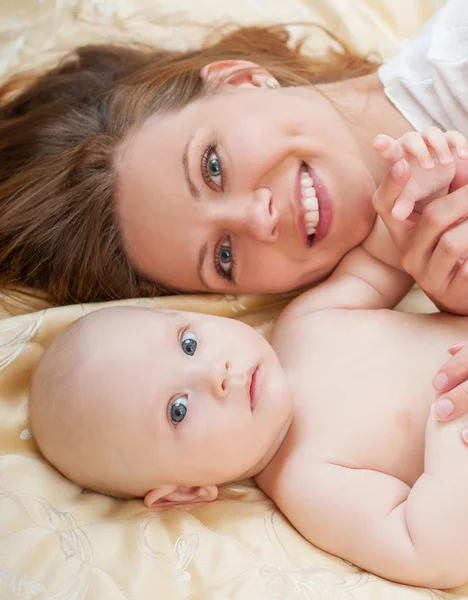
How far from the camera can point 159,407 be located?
1154mm

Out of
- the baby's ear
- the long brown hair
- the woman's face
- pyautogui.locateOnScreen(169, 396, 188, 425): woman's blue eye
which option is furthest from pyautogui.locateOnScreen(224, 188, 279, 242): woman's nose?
the baby's ear

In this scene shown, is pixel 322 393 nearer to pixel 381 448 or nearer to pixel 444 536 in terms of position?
pixel 381 448

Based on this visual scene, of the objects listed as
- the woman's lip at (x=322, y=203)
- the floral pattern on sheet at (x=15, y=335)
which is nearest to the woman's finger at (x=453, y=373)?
the woman's lip at (x=322, y=203)

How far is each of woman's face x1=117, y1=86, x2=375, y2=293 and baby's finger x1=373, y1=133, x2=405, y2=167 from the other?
230 millimetres

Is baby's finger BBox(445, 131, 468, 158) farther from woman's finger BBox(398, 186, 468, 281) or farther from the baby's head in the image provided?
the baby's head

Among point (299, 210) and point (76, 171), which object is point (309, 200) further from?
point (76, 171)

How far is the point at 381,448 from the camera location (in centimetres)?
119

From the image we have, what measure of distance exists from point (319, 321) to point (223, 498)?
37 centimetres

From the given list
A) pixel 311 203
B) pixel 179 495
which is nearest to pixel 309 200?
pixel 311 203

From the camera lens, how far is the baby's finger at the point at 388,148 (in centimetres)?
114

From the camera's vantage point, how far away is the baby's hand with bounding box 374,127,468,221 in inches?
45.4

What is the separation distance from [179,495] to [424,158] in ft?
2.19

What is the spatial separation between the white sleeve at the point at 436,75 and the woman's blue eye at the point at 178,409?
79cm

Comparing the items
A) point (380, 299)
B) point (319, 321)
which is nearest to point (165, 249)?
point (319, 321)
